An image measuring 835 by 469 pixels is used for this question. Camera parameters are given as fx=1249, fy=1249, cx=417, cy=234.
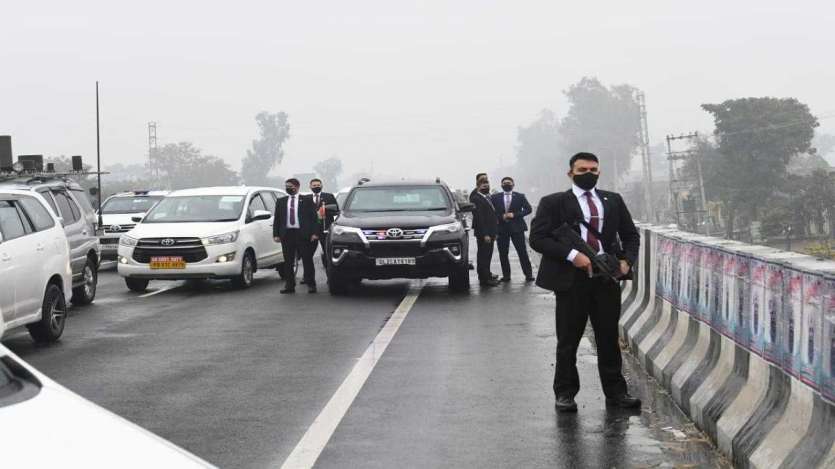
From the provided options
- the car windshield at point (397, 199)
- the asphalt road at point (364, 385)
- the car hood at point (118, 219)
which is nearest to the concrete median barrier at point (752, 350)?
the asphalt road at point (364, 385)

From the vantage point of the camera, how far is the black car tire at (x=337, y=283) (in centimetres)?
1830

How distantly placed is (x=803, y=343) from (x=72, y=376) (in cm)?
671

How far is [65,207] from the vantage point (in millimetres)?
17547

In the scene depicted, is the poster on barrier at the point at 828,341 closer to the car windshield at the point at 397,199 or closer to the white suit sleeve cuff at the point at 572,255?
the white suit sleeve cuff at the point at 572,255

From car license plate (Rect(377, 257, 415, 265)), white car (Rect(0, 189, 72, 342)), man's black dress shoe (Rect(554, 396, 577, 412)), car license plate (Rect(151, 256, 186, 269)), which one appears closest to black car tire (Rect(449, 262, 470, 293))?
car license plate (Rect(377, 257, 415, 265))

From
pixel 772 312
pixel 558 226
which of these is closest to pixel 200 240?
pixel 558 226

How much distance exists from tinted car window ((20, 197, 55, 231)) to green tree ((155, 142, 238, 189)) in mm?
169070

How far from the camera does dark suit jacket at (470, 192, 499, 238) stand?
64.3ft

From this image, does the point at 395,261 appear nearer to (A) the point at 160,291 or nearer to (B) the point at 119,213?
(A) the point at 160,291

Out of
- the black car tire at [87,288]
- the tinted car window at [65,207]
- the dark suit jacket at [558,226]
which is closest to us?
the dark suit jacket at [558,226]

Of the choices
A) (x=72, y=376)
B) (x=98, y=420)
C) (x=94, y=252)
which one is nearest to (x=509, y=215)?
(x=94, y=252)

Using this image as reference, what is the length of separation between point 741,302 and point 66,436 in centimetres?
515

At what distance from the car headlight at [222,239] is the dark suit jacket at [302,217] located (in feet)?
3.95

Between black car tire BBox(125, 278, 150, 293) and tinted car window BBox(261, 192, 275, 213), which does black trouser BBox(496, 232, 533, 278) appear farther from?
black car tire BBox(125, 278, 150, 293)
